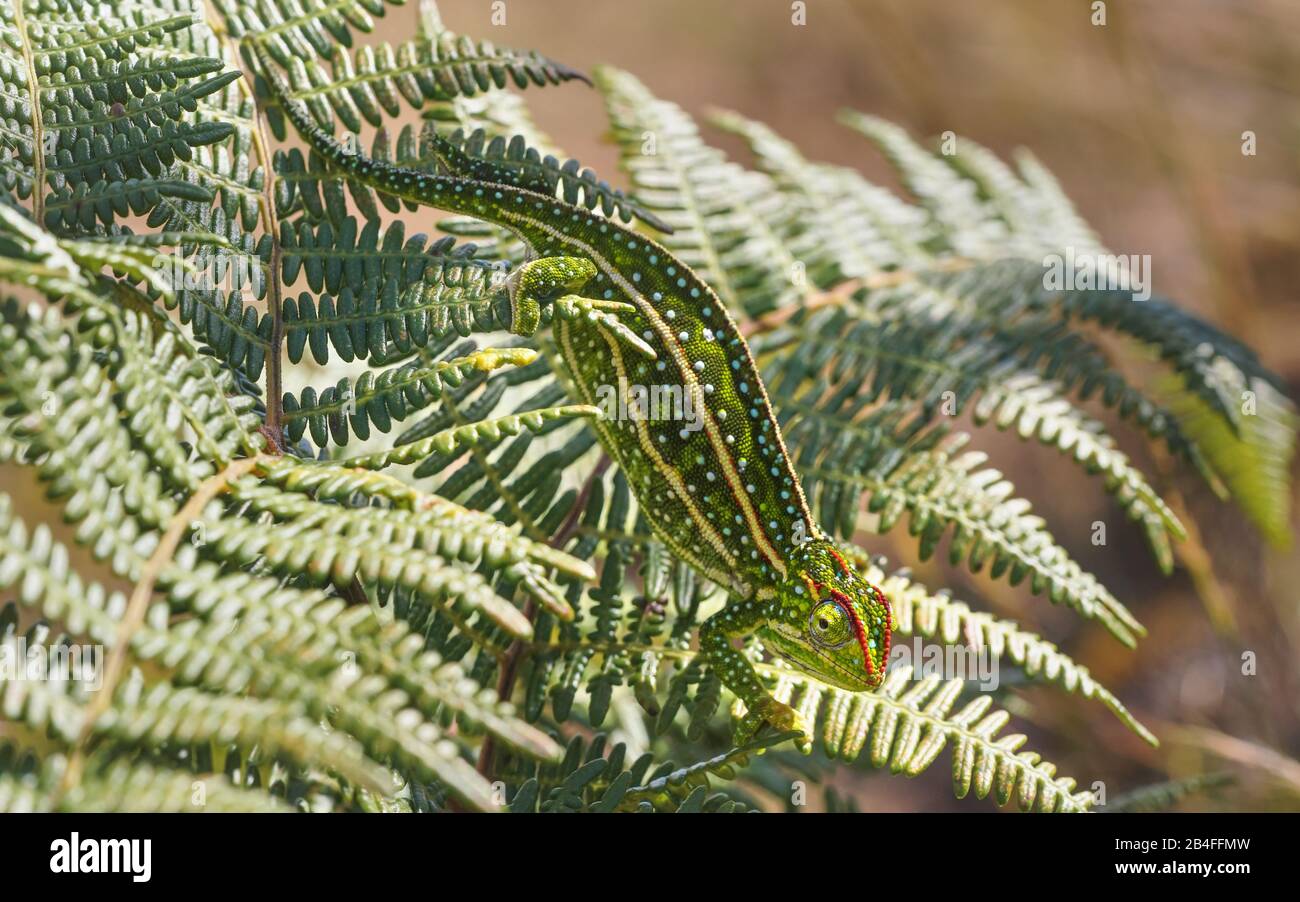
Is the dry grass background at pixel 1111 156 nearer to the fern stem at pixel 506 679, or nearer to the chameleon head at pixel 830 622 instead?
the chameleon head at pixel 830 622

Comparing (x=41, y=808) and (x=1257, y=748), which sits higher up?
(x=41, y=808)

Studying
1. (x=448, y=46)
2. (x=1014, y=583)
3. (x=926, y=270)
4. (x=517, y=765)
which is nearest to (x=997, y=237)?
(x=926, y=270)

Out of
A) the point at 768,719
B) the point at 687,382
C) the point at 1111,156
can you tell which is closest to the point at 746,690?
the point at 768,719

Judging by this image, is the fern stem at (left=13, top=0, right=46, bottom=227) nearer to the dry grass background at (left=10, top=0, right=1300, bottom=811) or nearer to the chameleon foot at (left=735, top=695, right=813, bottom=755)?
the chameleon foot at (left=735, top=695, right=813, bottom=755)

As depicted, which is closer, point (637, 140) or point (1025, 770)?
point (1025, 770)

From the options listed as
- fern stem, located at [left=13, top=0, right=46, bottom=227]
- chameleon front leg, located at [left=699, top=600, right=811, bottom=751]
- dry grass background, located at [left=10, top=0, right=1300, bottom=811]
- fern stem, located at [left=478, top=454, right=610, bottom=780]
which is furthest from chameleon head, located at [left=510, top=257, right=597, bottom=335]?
dry grass background, located at [left=10, top=0, right=1300, bottom=811]

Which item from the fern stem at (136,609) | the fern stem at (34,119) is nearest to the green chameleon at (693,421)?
the fern stem at (34,119)
